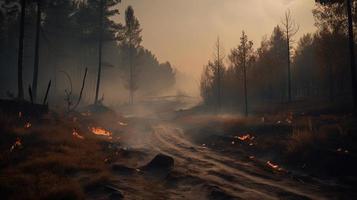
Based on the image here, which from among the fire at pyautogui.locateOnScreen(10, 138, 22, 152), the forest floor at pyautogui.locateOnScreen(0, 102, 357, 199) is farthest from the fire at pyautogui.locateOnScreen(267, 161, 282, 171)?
the fire at pyautogui.locateOnScreen(10, 138, 22, 152)

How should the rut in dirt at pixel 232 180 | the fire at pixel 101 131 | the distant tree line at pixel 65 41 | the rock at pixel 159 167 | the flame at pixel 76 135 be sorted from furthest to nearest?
the distant tree line at pixel 65 41, the fire at pixel 101 131, the flame at pixel 76 135, the rock at pixel 159 167, the rut in dirt at pixel 232 180

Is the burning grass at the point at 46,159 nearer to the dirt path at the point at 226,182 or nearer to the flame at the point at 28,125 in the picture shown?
the flame at the point at 28,125

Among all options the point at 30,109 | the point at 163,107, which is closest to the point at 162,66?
the point at 163,107

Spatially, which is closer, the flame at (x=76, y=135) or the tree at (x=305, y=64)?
the flame at (x=76, y=135)

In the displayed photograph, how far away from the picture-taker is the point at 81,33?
64500 mm

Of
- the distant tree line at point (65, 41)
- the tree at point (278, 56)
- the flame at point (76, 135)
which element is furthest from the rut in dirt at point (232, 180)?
the tree at point (278, 56)

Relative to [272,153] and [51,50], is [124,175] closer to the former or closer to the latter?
[272,153]

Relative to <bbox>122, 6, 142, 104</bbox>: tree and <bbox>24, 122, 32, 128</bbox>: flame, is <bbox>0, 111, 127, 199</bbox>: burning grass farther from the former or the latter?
<bbox>122, 6, 142, 104</bbox>: tree

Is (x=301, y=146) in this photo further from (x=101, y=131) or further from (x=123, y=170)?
(x=101, y=131)

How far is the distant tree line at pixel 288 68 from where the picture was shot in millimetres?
43062

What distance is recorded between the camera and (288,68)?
5231 cm

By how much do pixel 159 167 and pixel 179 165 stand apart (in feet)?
3.77

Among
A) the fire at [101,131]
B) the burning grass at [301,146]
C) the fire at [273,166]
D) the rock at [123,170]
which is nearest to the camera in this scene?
the rock at [123,170]

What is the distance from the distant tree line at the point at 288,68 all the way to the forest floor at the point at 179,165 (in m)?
16.0
